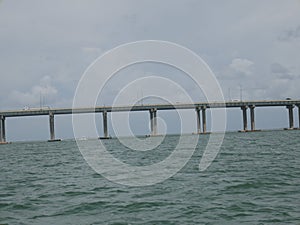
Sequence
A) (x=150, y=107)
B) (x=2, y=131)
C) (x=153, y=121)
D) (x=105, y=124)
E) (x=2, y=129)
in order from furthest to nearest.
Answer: (x=153, y=121) < (x=150, y=107) < (x=105, y=124) < (x=2, y=131) < (x=2, y=129)

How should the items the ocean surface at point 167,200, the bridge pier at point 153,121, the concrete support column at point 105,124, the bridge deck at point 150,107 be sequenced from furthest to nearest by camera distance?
the bridge pier at point 153,121 → the concrete support column at point 105,124 → the bridge deck at point 150,107 → the ocean surface at point 167,200

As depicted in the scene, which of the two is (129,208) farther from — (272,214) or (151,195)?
(272,214)

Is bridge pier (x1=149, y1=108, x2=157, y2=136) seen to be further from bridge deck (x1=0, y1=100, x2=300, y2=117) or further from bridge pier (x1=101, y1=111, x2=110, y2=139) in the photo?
bridge pier (x1=101, y1=111, x2=110, y2=139)

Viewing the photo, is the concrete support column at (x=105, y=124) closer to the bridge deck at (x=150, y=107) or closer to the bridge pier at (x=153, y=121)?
the bridge deck at (x=150, y=107)

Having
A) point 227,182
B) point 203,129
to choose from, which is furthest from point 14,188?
point 203,129

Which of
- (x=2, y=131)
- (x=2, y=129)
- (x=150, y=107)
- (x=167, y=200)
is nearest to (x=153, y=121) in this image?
(x=150, y=107)

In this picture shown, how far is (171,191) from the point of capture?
16.6 metres

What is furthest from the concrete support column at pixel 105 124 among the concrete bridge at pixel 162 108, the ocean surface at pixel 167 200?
the ocean surface at pixel 167 200

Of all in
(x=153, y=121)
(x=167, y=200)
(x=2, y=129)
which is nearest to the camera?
(x=167, y=200)

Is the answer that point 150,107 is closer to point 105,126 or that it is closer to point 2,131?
point 105,126

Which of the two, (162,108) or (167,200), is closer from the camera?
(167,200)

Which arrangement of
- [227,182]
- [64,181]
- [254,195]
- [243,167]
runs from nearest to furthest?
[254,195] < [227,182] < [64,181] < [243,167]

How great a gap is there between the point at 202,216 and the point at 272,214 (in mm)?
1976

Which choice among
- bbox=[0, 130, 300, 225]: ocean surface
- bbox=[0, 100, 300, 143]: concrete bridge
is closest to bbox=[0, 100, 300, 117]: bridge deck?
bbox=[0, 100, 300, 143]: concrete bridge
